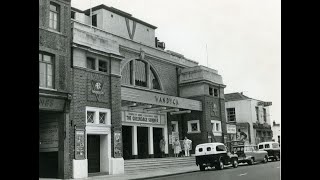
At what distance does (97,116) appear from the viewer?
71.9ft

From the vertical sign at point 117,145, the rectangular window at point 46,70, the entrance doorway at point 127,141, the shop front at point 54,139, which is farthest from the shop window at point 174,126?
the rectangular window at point 46,70

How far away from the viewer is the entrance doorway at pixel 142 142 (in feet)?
92.0

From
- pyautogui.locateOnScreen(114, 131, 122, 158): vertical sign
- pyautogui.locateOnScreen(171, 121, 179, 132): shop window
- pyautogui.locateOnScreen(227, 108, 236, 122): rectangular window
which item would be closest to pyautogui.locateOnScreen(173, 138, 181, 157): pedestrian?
pyautogui.locateOnScreen(171, 121, 179, 132): shop window

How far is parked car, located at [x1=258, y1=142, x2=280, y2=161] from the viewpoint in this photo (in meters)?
30.8

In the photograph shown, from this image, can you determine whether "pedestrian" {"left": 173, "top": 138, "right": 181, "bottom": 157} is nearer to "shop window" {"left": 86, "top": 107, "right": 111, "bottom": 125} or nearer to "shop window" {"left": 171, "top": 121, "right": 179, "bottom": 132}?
"shop window" {"left": 171, "top": 121, "right": 179, "bottom": 132}

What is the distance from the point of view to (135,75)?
2830 cm

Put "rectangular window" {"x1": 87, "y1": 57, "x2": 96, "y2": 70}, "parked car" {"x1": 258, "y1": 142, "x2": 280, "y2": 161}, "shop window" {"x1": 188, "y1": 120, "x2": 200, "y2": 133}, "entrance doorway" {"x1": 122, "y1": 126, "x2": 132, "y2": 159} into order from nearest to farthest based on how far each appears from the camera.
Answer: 1. "rectangular window" {"x1": 87, "y1": 57, "x2": 96, "y2": 70}
2. "entrance doorway" {"x1": 122, "y1": 126, "x2": 132, "y2": 159}
3. "shop window" {"x1": 188, "y1": 120, "x2": 200, "y2": 133}
4. "parked car" {"x1": 258, "y1": 142, "x2": 280, "y2": 161}

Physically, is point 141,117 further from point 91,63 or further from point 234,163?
point 234,163

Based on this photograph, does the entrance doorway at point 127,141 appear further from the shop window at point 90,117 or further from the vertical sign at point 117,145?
the shop window at point 90,117

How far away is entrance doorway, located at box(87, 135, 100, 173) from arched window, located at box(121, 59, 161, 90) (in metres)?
5.92

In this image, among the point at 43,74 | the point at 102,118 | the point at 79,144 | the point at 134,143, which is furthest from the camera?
the point at 134,143

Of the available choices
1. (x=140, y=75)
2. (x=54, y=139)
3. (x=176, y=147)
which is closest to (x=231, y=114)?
(x=176, y=147)

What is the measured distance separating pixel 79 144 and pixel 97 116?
225 centimetres
